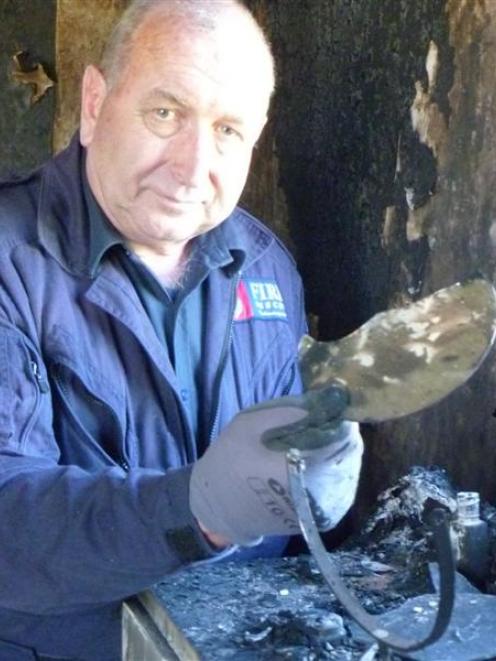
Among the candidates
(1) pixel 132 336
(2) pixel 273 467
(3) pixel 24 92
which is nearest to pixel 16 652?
(1) pixel 132 336

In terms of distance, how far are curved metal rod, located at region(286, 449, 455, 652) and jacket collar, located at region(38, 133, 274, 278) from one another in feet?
1.69

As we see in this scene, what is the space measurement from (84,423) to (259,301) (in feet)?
1.24

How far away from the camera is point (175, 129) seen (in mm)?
1460

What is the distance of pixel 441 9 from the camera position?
1591 mm

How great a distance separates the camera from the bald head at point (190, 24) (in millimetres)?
1466

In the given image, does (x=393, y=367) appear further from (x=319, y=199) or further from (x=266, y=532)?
(x=319, y=199)

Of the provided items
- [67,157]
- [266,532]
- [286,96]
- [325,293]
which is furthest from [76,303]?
[286,96]

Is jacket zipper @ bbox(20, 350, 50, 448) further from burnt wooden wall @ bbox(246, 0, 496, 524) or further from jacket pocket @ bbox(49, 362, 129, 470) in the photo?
burnt wooden wall @ bbox(246, 0, 496, 524)

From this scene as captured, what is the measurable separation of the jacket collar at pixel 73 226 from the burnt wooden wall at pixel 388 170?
240mm

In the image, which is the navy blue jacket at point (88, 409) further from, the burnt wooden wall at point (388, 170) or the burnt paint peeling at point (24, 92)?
the burnt paint peeling at point (24, 92)

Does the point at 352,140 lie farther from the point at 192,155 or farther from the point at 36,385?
the point at 36,385

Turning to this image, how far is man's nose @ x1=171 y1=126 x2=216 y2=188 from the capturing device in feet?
4.76

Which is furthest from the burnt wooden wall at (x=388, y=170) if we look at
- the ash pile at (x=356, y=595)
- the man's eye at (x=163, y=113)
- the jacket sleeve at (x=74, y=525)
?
the jacket sleeve at (x=74, y=525)

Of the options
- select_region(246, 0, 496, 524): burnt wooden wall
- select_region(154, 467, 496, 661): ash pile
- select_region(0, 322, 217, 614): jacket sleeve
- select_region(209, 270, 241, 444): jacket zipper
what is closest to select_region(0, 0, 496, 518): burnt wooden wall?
select_region(246, 0, 496, 524): burnt wooden wall
